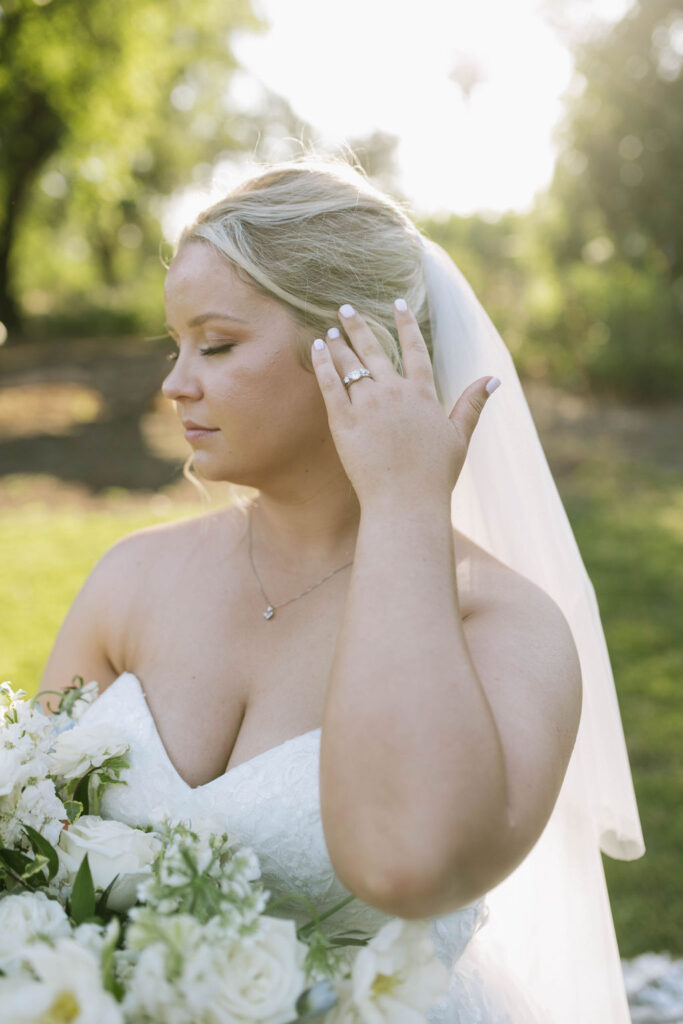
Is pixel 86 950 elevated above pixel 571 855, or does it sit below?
above

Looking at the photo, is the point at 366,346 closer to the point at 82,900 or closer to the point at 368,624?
the point at 368,624

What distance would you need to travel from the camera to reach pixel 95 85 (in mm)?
14617

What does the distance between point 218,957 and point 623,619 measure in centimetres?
649

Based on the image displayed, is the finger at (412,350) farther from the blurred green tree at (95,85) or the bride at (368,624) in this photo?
the blurred green tree at (95,85)

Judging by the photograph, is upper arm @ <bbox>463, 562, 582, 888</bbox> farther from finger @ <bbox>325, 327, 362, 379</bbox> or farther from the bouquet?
finger @ <bbox>325, 327, 362, 379</bbox>

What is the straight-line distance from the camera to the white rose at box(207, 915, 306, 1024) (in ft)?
4.09

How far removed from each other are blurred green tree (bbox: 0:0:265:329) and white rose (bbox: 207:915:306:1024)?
546 inches

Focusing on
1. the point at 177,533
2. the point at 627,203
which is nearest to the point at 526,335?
the point at 627,203

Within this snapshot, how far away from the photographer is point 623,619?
7.26 m

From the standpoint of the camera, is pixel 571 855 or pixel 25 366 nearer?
pixel 571 855

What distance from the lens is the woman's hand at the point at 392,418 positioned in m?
1.67

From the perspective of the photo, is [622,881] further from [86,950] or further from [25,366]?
[25,366]

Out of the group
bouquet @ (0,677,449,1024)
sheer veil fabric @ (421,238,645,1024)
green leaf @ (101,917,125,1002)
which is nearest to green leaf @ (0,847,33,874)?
bouquet @ (0,677,449,1024)

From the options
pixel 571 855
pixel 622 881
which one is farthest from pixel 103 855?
pixel 622 881
